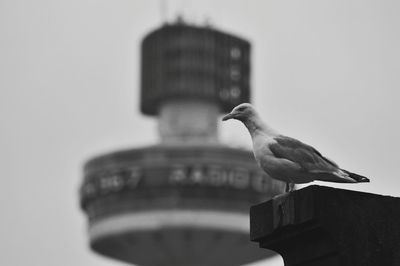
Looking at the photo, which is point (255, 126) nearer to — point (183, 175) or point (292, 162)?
point (292, 162)

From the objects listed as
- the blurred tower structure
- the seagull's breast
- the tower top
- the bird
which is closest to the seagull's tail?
the bird

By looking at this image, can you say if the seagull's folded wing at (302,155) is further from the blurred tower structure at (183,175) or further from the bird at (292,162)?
the blurred tower structure at (183,175)

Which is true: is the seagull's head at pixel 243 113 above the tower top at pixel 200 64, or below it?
above

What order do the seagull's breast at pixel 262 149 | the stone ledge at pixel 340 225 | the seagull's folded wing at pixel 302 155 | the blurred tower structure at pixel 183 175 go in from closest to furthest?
the stone ledge at pixel 340 225
the seagull's folded wing at pixel 302 155
the seagull's breast at pixel 262 149
the blurred tower structure at pixel 183 175

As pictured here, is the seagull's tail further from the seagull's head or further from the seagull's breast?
the seagull's head

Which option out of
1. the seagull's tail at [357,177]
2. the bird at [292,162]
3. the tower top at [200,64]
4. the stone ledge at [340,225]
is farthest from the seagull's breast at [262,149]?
the tower top at [200,64]

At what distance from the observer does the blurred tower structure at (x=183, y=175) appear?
177750mm

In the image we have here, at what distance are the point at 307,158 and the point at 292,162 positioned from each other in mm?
181

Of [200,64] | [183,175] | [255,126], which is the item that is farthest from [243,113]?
[200,64]

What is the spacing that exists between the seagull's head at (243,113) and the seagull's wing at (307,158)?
587mm

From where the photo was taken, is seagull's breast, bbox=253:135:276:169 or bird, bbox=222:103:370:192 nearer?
bird, bbox=222:103:370:192

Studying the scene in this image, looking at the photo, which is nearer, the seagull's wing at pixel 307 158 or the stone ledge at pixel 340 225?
the stone ledge at pixel 340 225

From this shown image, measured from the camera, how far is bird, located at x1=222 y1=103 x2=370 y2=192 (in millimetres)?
16812

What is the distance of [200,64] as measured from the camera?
188 m
